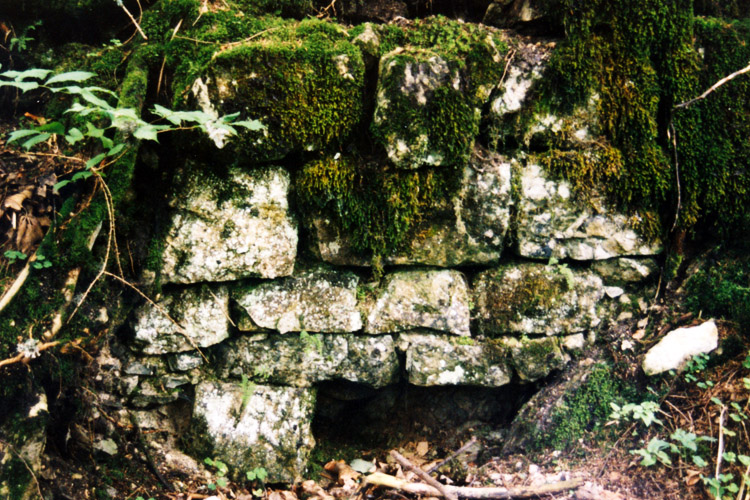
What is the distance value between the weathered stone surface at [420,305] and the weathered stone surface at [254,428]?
82 cm

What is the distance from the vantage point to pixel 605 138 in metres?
3.31

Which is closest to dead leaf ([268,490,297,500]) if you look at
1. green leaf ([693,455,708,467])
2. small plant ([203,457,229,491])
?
small plant ([203,457,229,491])

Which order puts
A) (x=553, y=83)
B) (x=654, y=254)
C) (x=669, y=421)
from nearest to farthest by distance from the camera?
(x=669, y=421)
(x=553, y=83)
(x=654, y=254)

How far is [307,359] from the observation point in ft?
10.4

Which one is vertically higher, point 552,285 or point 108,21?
point 108,21

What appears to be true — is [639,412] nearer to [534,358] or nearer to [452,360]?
[534,358]

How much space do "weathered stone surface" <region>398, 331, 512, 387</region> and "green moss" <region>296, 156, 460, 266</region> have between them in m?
0.74

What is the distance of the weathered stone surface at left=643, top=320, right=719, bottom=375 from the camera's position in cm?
304

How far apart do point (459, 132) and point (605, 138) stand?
114cm

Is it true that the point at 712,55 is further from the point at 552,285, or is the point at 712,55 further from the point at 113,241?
the point at 113,241

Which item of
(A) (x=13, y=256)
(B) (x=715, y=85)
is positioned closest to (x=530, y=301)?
(B) (x=715, y=85)

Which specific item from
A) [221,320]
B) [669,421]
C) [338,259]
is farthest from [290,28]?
[669,421]

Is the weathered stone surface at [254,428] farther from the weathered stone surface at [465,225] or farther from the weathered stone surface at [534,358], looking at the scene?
the weathered stone surface at [534,358]

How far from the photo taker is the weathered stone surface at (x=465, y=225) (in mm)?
3215
